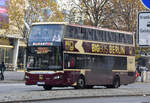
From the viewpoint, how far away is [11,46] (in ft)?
199

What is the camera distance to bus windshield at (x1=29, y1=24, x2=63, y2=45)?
83.5 ft

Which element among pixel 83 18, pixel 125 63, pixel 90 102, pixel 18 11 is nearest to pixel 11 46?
pixel 83 18

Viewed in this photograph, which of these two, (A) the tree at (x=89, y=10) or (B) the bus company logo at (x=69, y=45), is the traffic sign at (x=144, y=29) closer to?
(B) the bus company logo at (x=69, y=45)

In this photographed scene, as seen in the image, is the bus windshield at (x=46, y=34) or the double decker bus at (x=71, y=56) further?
the bus windshield at (x=46, y=34)

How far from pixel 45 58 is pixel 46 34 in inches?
55.4

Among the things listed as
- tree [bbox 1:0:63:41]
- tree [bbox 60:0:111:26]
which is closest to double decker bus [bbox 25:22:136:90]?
tree [bbox 1:0:63:41]

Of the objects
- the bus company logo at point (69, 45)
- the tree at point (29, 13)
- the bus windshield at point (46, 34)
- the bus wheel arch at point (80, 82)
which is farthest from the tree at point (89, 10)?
the bus windshield at point (46, 34)

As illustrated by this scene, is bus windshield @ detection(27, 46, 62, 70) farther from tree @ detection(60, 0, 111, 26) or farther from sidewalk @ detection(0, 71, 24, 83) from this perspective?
tree @ detection(60, 0, 111, 26)

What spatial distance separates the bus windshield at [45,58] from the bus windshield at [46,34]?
1.52 ft

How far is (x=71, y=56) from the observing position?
85.5 ft

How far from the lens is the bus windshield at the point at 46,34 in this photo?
25438 millimetres

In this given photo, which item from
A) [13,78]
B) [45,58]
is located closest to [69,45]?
[45,58]

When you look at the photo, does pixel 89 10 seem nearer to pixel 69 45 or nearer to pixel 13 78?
pixel 13 78

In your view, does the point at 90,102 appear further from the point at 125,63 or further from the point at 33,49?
the point at 125,63
